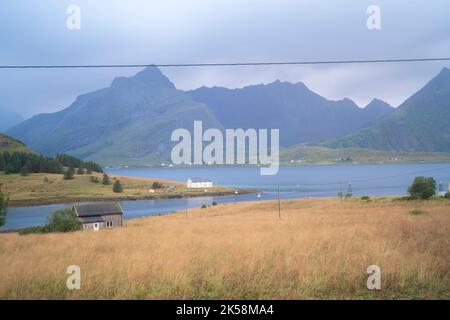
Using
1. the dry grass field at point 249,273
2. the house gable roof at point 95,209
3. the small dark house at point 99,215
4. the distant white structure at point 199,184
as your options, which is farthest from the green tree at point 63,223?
the distant white structure at point 199,184

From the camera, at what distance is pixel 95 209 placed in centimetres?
5066

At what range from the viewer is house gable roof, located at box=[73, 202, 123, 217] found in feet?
160

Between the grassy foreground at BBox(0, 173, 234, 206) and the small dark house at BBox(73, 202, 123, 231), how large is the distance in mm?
64335

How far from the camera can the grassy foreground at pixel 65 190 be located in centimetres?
11194

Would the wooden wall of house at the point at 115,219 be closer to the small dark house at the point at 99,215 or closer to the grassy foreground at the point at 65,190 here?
the small dark house at the point at 99,215

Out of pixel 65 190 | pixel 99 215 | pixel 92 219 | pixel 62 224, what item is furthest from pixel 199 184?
pixel 62 224

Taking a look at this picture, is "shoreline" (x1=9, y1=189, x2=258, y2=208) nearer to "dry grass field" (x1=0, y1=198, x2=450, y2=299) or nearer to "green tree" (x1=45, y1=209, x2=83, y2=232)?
"green tree" (x1=45, y1=209, x2=83, y2=232)

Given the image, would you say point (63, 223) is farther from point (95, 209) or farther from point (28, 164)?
point (28, 164)

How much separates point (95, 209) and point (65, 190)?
269ft

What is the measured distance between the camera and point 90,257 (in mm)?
10594

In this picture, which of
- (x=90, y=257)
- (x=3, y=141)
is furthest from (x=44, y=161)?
(x=90, y=257)

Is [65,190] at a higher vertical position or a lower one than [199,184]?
lower

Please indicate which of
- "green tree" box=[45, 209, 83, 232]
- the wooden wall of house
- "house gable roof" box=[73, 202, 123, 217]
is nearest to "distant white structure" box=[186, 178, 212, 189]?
"house gable roof" box=[73, 202, 123, 217]
